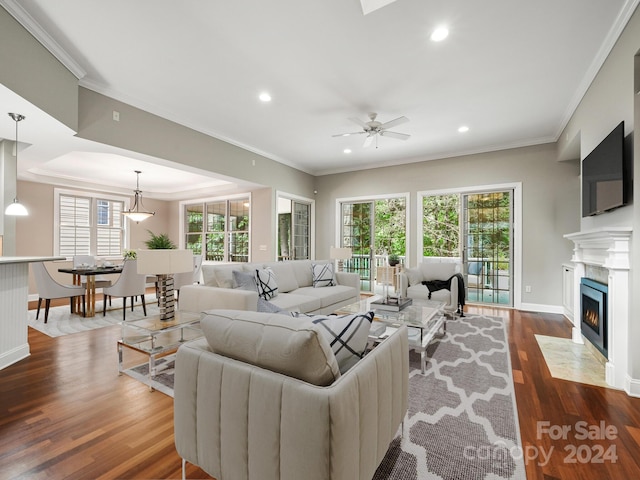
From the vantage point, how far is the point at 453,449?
1721 millimetres

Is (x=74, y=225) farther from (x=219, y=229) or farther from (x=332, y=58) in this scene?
(x=332, y=58)

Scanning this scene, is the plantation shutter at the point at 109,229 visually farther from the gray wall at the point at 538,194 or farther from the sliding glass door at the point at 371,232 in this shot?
the gray wall at the point at 538,194

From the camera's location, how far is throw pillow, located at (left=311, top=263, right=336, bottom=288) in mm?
4770

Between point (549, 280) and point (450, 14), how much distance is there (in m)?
4.55

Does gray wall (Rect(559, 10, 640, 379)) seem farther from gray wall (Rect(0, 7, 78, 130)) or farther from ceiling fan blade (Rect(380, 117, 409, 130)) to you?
gray wall (Rect(0, 7, 78, 130))

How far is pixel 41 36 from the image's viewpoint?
2621 mm

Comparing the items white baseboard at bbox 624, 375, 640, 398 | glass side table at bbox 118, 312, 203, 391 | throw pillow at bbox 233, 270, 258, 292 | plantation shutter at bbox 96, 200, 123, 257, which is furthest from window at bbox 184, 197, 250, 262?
white baseboard at bbox 624, 375, 640, 398

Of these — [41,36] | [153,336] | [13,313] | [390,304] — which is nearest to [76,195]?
[13,313]

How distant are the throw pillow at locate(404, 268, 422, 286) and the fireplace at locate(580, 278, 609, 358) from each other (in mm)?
2119

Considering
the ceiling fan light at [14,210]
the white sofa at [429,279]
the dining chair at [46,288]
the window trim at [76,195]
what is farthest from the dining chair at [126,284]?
the white sofa at [429,279]

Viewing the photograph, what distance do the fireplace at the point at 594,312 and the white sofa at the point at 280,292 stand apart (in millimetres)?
2803

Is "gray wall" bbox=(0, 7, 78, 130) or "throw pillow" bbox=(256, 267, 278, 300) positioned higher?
"gray wall" bbox=(0, 7, 78, 130)

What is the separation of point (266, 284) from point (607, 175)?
3604mm

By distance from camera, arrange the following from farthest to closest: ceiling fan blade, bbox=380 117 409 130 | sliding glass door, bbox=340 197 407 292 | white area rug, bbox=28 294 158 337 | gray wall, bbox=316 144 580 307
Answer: sliding glass door, bbox=340 197 407 292
gray wall, bbox=316 144 580 307
white area rug, bbox=28 294 158 337
ceiling fan blade, bbox=380 117 409 130
